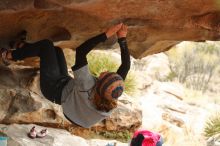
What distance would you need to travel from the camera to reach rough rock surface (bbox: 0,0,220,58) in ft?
19.8

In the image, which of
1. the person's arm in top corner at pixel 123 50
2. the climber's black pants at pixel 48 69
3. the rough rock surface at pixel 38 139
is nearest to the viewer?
the person's arm in top corner at pixel 123 50

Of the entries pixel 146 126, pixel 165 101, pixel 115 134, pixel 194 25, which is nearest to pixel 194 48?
pixel 165 101

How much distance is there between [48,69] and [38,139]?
76.2 inches

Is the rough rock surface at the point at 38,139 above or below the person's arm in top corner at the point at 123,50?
below

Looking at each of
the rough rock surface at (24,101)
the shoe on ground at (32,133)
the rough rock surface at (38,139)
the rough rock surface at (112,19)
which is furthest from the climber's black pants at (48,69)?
the rough rock surface at (24,101)

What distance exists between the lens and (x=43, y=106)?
8.12 meters

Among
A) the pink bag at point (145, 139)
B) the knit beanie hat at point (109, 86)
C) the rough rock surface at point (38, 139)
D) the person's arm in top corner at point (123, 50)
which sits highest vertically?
the person's arm in top corner at point (123, 50)

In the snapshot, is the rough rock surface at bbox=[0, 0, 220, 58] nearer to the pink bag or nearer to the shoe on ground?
the shoe on ground

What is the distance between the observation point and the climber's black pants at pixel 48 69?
18.7 feet

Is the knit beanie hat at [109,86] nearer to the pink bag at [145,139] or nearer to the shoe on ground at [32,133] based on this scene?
the pink bag at [145,139]

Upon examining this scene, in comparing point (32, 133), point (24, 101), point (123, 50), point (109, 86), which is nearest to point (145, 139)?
point (109, 86)

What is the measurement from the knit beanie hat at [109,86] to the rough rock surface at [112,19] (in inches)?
49.6

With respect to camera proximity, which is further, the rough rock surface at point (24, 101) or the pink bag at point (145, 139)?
the rough rock surface at point (24, 101)

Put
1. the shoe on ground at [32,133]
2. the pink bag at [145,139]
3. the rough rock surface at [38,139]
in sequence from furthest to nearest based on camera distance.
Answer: the shoe on ground at [32,133] < the rough rock surface at [38,139] < the pink bag at [145,139]
